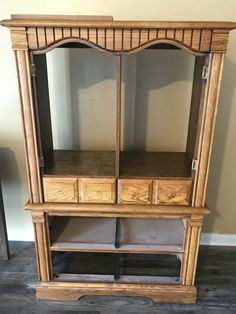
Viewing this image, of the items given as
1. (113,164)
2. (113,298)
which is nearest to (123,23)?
(113,164)

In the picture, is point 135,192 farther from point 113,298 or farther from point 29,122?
point 113,298

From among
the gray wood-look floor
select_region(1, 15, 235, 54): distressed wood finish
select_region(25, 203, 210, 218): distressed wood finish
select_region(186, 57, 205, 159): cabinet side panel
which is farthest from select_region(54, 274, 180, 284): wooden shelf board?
select_region(1, 15, 235, 54): distressed wood finish

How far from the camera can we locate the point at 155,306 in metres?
1.62

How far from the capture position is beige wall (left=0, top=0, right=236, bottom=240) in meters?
1.56

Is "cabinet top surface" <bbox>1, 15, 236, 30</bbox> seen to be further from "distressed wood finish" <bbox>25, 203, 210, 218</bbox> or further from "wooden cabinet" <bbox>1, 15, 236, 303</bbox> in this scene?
"distressed wood finish" <bbox>25, 203, 210, 218</bbox>

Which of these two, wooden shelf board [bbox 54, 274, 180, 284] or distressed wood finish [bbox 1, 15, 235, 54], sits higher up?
distressed wood finish [bbox 1, 15, 235, 54]

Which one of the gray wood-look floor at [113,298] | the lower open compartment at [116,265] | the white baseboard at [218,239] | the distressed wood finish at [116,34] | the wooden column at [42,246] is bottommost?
the gray wood-look floor at [113,298]

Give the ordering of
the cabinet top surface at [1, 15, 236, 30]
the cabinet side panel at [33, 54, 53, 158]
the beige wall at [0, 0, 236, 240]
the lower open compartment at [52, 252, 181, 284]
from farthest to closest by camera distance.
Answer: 1. the lower open compartment at [52, 252, 181, 284]
2. the beige wall at [0, 0, 236, 240]
3. the cabinet side panel at [33, 54, 53, 158]
4. the cabinet top surface at [1, 15, 236, 30]

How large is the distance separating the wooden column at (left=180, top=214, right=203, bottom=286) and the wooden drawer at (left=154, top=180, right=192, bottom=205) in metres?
0.11

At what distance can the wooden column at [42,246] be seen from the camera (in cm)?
147

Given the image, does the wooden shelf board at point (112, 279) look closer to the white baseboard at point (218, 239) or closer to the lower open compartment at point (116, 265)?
the lower open compartment at point (116, 265)

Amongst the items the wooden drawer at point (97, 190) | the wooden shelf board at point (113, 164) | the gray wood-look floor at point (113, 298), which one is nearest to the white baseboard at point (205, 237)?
the gray wood-look floor at point (113, 298)

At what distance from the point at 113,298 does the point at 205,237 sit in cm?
85

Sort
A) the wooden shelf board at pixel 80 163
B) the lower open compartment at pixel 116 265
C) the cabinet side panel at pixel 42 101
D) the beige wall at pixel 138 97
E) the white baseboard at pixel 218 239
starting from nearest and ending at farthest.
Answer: the cabinet side panel at pixel 42 101
the wooden shelf board at pixel 80 163
the beige wall at pixel 138 97
the lower open compartment at pixel 116 265
the white baseboard at pixel 218 239
